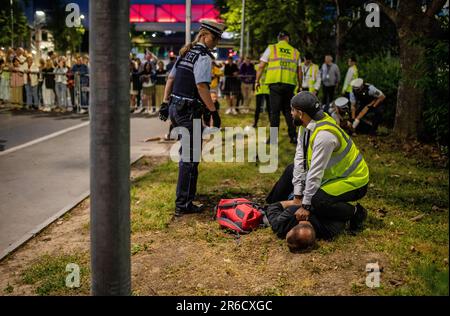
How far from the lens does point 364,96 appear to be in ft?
41.5

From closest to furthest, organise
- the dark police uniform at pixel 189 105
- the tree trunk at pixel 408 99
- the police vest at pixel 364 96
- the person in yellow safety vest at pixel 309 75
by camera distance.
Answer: the dark police uniform at pixel 189 105 < the tree trunk at pixel 408 99 < the police vest at pixel 364 96 < the person in yellow safety vest at pixel 309 75

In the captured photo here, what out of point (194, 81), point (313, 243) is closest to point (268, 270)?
point (313, 243)

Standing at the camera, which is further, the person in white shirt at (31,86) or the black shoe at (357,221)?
the person in white shirt at (31,86)

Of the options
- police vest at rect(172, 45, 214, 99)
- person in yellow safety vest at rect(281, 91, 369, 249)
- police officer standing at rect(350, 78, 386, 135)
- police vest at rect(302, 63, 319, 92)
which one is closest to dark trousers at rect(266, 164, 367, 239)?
person in yellow safety vest at rect(281, 91, 369, 249)

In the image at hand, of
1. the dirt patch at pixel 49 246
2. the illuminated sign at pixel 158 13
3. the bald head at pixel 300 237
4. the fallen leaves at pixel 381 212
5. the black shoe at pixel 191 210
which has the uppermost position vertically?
the illuminated sign at pixel 158 13

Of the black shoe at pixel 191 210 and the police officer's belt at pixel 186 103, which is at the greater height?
the police officer's belt at pixel 186 103

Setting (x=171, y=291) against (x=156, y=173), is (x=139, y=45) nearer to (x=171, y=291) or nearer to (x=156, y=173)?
(x=156, y=173)

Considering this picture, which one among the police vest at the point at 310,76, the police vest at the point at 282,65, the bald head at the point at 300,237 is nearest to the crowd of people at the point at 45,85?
the police vest at the point at 310,76

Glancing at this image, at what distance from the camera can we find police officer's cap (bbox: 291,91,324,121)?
5.29 metres

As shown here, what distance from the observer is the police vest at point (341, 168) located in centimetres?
523

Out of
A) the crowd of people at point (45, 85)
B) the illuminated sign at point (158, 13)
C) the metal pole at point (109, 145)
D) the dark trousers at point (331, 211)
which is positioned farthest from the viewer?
the illuminated sign at point (158, 13)

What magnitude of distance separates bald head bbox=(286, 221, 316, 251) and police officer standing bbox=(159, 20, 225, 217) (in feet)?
5.89

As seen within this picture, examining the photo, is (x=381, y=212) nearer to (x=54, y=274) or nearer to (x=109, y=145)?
(x=54, y=274)

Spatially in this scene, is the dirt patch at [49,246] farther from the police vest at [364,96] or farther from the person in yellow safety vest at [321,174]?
the police vest at [364,96]
